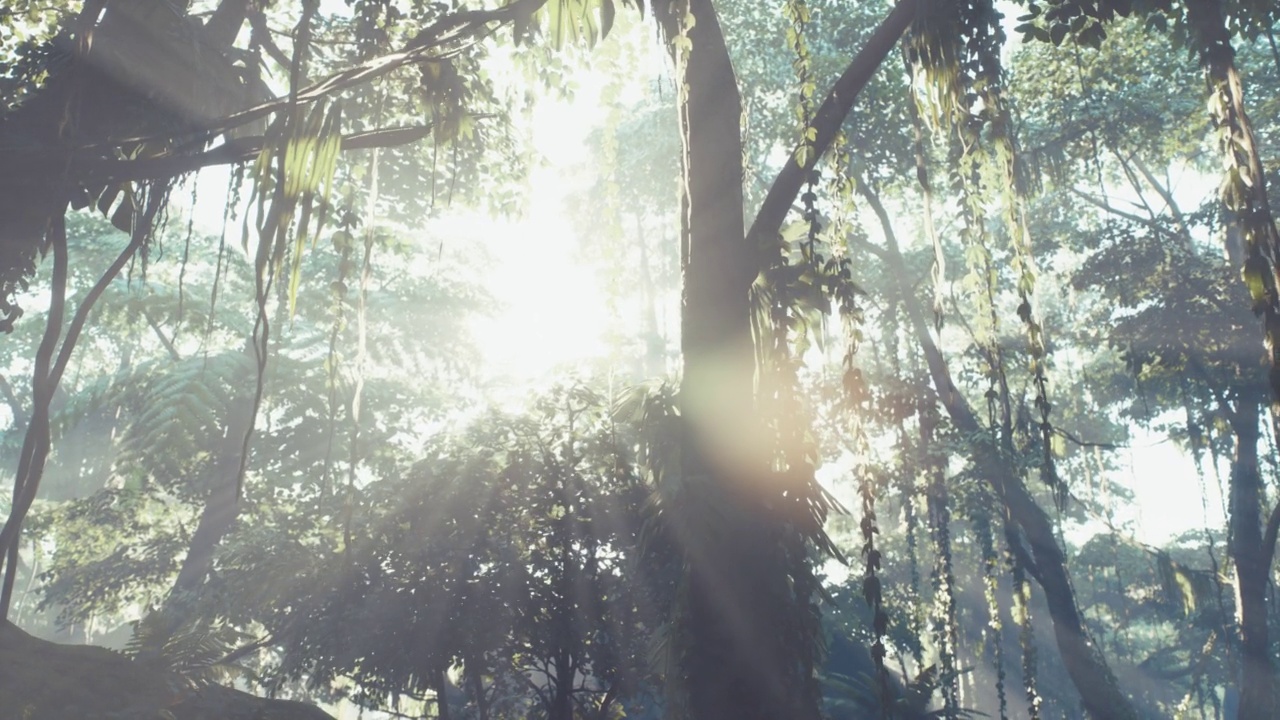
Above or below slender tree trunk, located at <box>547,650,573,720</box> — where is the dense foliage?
above

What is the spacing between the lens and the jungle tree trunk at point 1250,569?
1270cm

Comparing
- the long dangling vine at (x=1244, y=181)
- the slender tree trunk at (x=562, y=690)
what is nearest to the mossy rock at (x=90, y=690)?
the slender tree trunk at (x=562, y=690)

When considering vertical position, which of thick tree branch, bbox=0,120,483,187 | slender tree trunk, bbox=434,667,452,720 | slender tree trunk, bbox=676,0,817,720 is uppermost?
thick tree branch, bbox=0,120,483,187

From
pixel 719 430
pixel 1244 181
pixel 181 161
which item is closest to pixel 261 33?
pixel 181 161

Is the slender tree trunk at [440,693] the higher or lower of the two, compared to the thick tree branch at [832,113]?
lower

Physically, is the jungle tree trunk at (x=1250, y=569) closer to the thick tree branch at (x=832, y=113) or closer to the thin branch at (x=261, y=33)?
the thick tree branch at (x=832, y=113)

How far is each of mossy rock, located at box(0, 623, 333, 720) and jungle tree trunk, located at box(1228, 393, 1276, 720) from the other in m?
15.2

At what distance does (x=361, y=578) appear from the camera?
886cm

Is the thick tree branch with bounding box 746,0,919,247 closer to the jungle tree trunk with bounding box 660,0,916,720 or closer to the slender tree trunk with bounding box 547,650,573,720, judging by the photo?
the jungle tree trunk with bounding box 660,0,916,720

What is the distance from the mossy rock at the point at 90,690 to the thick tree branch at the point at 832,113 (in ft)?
11.8

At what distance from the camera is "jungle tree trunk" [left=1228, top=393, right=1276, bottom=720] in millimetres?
12695

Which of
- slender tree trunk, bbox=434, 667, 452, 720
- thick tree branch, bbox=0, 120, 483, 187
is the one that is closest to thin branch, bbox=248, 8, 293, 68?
thick tree branch, bbox=0, 120, 483, 187

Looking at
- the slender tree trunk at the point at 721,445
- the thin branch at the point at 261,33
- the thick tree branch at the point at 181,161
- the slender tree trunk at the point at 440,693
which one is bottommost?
the slender tree trunk at the point at 440,693

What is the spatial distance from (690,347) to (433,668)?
283 inches
